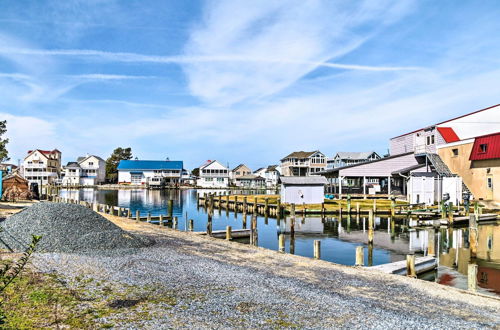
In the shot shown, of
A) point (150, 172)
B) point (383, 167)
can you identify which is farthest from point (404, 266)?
point (150, 172)

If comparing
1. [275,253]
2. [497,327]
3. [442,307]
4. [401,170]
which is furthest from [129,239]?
[401,170]

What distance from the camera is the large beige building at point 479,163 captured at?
42688mm

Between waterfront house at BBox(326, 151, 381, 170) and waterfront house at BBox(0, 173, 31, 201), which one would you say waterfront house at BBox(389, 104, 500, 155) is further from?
waterfront house at BBox(0, 173, 31, 201)

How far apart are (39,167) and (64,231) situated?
113 metres

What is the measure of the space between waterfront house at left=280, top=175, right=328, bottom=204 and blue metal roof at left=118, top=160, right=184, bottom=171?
77.1 metres

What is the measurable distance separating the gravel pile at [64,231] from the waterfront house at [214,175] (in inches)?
3790

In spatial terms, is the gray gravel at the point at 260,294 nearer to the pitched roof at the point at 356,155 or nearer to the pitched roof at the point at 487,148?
the pitched roof at the point at 487,148

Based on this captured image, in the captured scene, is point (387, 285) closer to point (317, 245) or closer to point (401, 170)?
point (317, 245)

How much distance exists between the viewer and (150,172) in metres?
116

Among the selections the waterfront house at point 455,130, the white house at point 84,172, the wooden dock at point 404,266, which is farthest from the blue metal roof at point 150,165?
the wooden dock at point 404,266

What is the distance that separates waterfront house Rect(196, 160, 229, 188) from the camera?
11431 centimetres

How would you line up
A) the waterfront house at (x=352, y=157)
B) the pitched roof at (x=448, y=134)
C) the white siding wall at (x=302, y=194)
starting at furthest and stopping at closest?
the waterfront house at (x=352, y=157)
the pitched roof at (x=448, y=134)
the white siding wall at (x=302, y=194)

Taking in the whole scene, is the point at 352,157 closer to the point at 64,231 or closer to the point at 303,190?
the point at 303,190

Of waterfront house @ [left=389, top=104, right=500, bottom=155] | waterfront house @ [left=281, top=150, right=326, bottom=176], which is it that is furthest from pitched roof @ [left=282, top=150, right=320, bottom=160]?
waterfront house @ [left=389, top=104, right=500, bottom=155]
